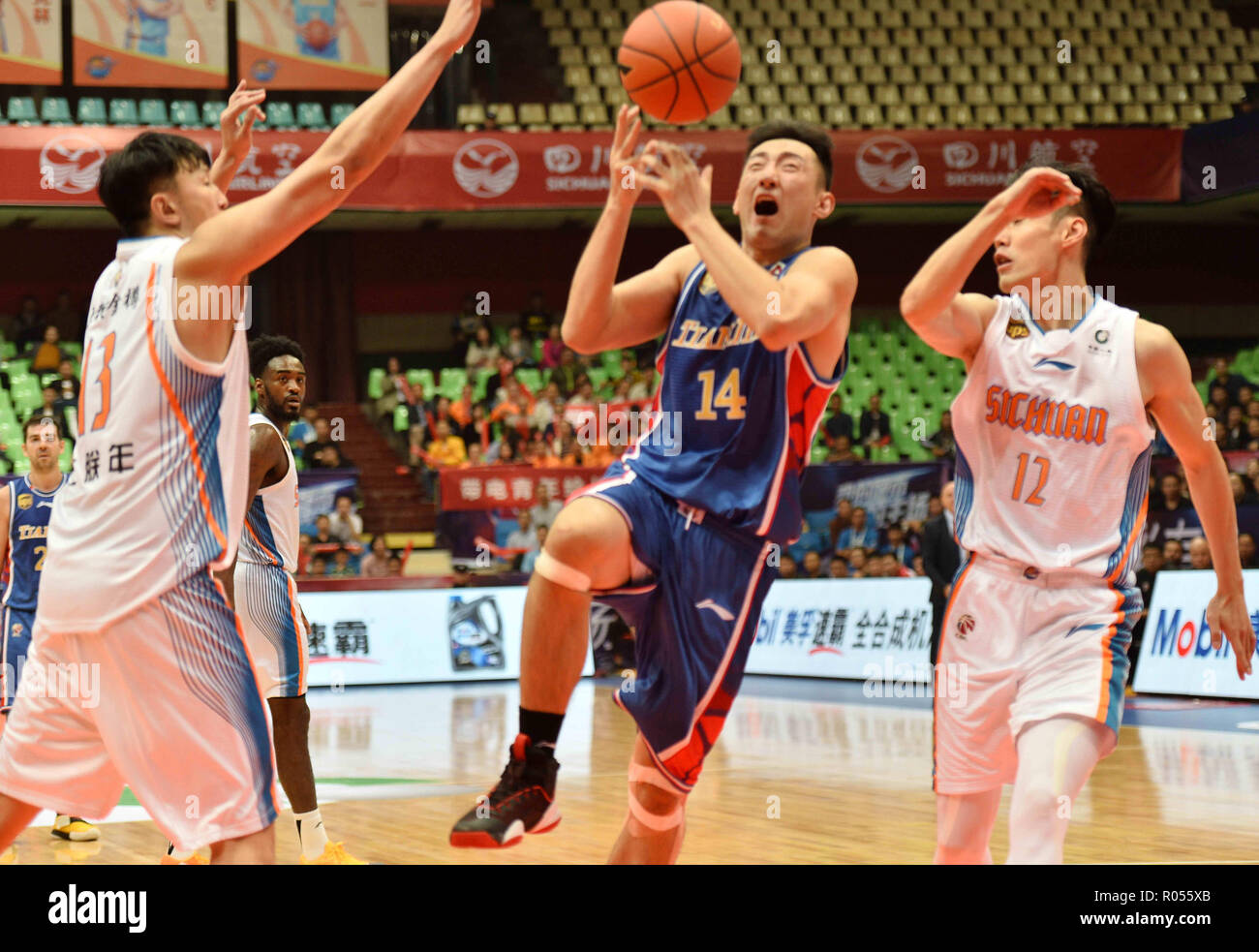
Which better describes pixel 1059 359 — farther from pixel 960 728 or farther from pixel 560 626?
pixel 560 626

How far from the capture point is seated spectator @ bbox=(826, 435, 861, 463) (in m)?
18.2

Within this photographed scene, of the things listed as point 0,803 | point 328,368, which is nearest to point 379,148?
point 0,803

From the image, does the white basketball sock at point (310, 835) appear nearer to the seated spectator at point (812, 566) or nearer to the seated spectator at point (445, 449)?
the seated spectator at point (812, 566)

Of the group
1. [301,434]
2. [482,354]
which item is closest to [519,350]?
[482,354]

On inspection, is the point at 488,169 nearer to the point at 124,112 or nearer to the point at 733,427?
the point at 124,112

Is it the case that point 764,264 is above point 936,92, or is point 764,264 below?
below

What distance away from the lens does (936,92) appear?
2227 cm

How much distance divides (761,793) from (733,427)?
480 cm

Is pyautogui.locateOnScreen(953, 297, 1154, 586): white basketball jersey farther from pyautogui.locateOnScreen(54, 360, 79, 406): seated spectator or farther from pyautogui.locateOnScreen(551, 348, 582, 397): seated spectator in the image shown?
pyautogui.locateOnScreen(551, 348, 582, 397): seated spectator

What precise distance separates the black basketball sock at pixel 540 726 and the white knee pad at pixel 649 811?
1.50 feet

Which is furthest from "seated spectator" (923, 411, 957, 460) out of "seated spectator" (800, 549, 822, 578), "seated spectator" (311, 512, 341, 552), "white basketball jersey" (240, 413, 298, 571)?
"white basketball jersey" (240, 413, 298, 571)

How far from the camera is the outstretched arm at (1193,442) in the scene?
411 centimetres

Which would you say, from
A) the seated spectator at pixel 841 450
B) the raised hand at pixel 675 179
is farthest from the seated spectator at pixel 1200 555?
the raised hand at pixel 675 179

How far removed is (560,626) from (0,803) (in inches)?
54.1
